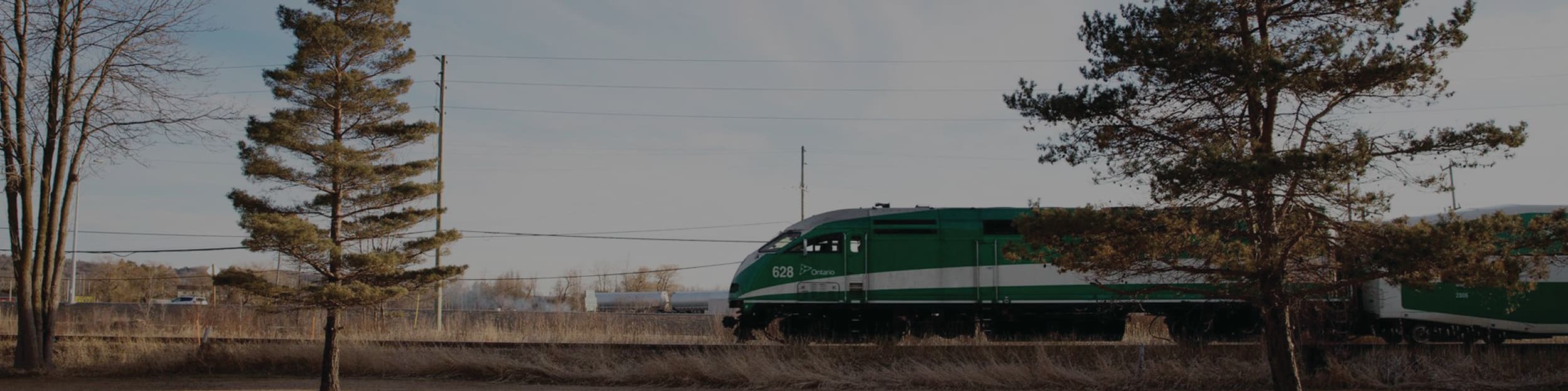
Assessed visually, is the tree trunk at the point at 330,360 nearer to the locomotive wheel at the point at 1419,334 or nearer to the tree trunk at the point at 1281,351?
the tree trunk at the point at 1281,351

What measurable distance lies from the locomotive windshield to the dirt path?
3.83 metres

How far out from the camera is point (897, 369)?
55.6 ft

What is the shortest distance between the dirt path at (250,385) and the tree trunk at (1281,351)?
29.8ft

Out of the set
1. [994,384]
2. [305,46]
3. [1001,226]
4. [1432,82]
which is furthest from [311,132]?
[1432,82]

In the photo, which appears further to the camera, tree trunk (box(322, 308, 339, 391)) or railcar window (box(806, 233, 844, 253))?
railcar window (box(806, 233, 844, 253))

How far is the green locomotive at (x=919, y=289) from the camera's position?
63.1ft

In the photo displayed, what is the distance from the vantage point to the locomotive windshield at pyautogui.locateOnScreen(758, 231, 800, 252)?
64.1 ft

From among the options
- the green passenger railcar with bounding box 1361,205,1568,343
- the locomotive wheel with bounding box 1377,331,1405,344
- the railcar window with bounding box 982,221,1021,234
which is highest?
the railcar window with bounding box 982,221,1021,234

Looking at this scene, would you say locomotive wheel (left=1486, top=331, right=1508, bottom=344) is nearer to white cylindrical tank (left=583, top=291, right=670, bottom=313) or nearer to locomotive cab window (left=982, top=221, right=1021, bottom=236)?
locomotive cab window (left=982, top=221, right=1021, bottom=236)

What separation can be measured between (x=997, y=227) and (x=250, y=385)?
14116 mm

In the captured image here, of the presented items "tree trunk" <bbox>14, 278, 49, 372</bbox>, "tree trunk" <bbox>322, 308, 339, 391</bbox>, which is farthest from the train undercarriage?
"tree trunk" <bbox>14, 278, 49, 372</bbox>

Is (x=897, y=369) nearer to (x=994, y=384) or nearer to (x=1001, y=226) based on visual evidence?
(x=994, y=384)

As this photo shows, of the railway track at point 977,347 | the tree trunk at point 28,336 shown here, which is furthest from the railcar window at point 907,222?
the tree trunk at point 28,336

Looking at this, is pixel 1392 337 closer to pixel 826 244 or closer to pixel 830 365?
pixel 830 365
